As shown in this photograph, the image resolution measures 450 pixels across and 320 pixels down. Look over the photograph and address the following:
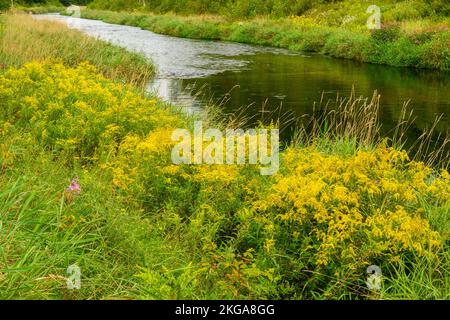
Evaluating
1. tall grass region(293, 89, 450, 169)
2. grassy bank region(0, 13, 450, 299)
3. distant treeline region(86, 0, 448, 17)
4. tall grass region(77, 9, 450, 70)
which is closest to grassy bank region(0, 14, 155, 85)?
tall grass region(293, 89, 450, 169)

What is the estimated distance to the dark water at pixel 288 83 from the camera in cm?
1249

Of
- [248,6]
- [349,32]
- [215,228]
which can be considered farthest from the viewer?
[248,6]

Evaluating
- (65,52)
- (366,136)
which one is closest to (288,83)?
(65,52)

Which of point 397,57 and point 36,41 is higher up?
point 36,41

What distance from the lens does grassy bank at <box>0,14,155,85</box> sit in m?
12.4

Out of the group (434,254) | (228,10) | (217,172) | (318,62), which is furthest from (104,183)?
(228,10)

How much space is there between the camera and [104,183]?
18.2ft

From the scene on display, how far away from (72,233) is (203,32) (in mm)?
28615

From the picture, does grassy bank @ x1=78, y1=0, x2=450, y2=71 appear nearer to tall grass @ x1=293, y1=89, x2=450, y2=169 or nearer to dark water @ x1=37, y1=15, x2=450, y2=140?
dark water @ x1=37, y1=15, x2=450, y2=140

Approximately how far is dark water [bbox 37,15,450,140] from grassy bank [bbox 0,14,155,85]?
705 mm

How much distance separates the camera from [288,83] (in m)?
15.9

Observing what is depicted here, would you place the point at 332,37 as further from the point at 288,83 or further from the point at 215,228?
the point at 215,228

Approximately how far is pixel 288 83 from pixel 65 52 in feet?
19.4
